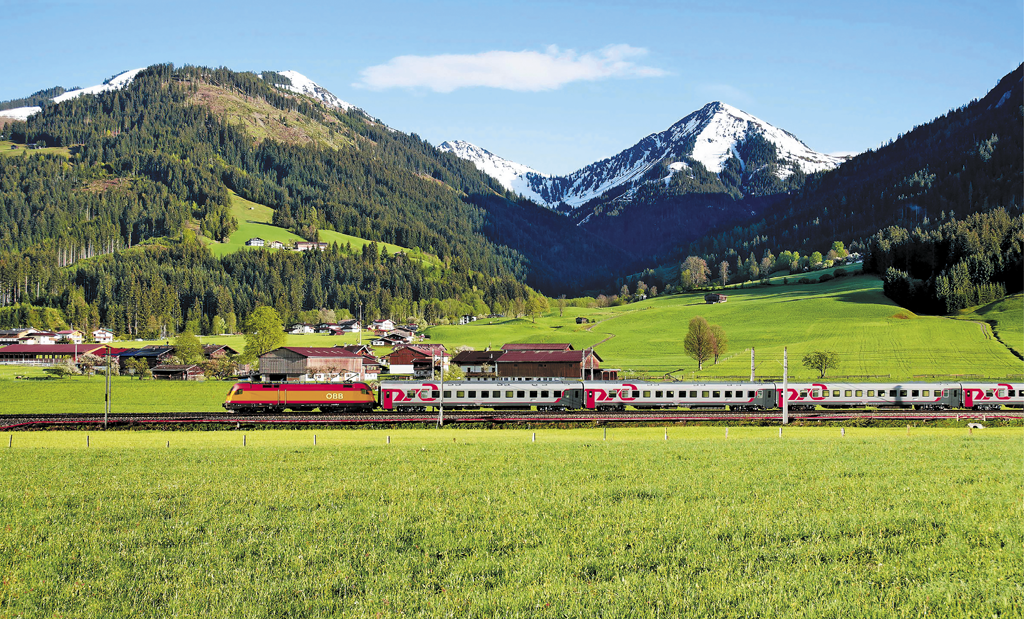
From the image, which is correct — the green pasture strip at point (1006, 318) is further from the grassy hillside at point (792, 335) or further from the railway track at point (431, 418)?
the railway track at point (431, 418)

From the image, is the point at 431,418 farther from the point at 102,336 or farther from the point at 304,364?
the point at 102,336

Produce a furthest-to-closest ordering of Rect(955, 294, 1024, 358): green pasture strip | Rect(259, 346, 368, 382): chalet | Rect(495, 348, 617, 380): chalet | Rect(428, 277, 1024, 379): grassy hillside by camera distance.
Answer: Rect(955, 294, 1024, 358): green pasture strip < Rect(259, 346, 368, 382): chalet < Rect(495, 348, 617, 380): chalet < Rect(428, 277, 1024, 379): grassy hillside

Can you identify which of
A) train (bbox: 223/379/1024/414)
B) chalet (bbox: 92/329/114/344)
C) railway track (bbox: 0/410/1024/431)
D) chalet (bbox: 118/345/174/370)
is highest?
chalet (bbox: 92/329/114/344)

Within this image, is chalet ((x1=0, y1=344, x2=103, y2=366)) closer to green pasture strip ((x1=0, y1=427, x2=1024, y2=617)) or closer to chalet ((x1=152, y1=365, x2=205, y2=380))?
chalet ((x1=152, y1=365, x2=205, y2=380))

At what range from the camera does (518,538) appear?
14219 mm

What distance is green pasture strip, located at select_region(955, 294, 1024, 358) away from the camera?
108 metres

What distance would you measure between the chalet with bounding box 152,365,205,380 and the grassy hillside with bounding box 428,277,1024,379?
6003 cm

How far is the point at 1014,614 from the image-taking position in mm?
10234

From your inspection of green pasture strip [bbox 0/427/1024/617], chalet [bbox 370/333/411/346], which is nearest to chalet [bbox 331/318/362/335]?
chalet [bbox 370/333/411/346]

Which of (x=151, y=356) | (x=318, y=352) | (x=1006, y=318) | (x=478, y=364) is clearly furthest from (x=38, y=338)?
(x=1006, y=318)

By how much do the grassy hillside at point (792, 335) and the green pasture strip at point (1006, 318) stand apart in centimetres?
161

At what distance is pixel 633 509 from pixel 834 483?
7078 millimetres

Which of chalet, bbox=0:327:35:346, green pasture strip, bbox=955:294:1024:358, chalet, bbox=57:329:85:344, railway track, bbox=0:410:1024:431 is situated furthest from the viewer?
chalet, bbox=57:329:85:344

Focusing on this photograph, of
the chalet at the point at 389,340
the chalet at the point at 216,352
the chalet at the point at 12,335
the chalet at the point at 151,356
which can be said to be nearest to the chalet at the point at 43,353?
the chalet at the point at 151,356
